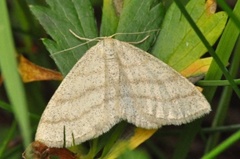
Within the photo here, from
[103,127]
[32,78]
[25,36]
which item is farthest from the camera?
[25,36]

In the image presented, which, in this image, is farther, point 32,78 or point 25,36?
point 25,36

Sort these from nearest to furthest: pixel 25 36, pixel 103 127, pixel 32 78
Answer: pixel 103 127
pixel 32 78
pixel 25 36

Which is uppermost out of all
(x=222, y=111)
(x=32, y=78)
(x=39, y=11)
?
(x=39, y=11)

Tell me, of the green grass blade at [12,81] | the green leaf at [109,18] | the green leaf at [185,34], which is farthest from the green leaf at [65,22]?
the green grass blade at [12,81]

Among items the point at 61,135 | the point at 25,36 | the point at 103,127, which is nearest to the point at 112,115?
the point at 103,127

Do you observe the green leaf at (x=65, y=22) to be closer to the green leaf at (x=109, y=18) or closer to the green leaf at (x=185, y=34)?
the green leaf at (x=109, y=18)

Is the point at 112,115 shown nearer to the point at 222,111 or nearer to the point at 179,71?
the point at 179,71

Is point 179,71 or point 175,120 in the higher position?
point 179,71

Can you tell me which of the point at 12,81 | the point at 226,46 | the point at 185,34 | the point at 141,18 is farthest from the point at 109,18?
the point at 12,81
